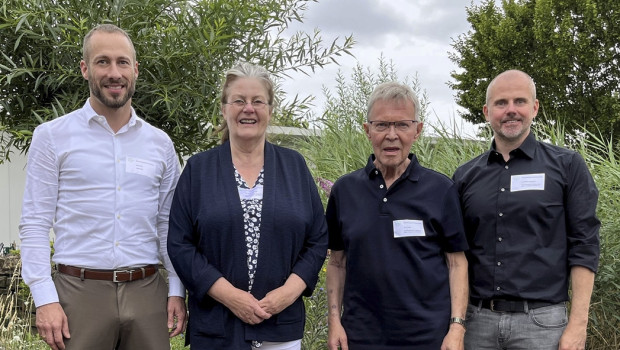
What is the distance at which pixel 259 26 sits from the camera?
5.75 meters

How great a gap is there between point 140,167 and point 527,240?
1686 millimetres

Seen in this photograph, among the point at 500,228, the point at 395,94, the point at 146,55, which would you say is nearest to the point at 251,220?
the point at 395,94

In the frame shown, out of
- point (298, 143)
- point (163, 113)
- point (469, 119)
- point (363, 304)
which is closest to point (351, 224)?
point (363, 304)

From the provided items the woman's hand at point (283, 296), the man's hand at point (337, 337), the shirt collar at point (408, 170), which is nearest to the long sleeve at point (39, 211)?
the woman's hand at point (283, 296)

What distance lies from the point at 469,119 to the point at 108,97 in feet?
59.6

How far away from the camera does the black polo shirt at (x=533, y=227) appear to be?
269 cm

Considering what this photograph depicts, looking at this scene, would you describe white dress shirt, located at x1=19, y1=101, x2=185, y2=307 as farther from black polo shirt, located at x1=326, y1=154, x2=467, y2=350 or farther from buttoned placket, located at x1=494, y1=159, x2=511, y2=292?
buttoned placket, located at x1=494, y1=159, x2=511, y2=292

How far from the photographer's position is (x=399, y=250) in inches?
104

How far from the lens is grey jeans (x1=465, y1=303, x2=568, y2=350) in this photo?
2652 millimetres

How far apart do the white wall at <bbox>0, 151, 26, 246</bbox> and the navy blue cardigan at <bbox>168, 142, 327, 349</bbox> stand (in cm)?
843

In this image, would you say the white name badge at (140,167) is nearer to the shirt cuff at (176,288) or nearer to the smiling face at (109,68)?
the smiling face at (109,68)

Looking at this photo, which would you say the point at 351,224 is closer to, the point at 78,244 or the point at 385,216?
the point at 385,216

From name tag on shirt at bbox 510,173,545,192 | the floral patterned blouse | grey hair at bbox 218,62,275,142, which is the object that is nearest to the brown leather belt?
the floral patterned blouse

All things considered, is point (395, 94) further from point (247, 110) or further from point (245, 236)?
point (245, 236)
